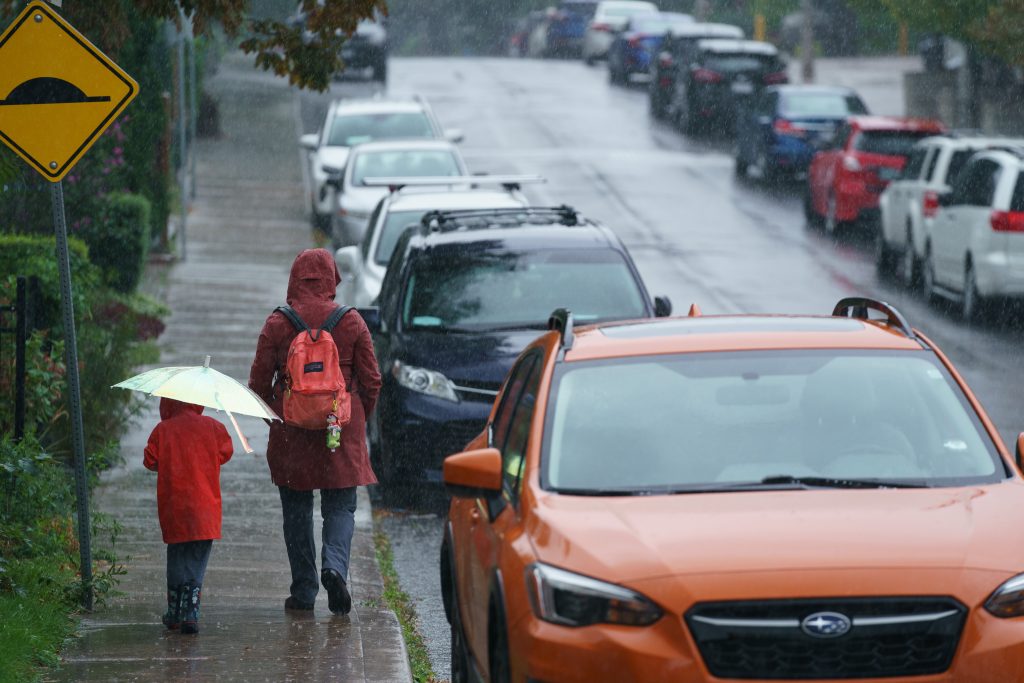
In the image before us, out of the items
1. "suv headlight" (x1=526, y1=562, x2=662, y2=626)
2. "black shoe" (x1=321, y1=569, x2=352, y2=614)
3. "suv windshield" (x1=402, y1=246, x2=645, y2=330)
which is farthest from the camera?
"suv windshield" (x1=402, y1=246, x2=645, y2=330)

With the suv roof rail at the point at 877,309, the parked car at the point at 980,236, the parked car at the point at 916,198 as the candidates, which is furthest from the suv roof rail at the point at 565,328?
the parked car at the point at 916,198

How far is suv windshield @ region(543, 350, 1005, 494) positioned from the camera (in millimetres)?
5977

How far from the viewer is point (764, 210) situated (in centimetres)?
2820

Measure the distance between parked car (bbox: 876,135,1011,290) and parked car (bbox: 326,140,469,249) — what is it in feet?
16.9

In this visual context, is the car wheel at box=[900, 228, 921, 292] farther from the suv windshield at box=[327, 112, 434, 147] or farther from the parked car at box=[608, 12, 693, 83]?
the parked car at box=[608, 12, 693, 83]

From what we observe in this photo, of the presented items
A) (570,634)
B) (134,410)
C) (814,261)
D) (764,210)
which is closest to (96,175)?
(134,410)

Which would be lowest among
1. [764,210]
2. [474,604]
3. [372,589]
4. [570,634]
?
[764,210]

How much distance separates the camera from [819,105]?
3064 cm

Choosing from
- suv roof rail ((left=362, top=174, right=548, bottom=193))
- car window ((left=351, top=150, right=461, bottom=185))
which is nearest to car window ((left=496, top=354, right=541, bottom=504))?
suv roof rail ((left=362, top=174, right=548, bottom=193))

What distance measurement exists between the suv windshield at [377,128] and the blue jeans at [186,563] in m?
18.0

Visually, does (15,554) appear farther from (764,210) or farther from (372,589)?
(764,210)

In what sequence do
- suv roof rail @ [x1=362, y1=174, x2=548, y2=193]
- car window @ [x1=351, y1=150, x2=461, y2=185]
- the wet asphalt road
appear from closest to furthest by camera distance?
the wet asphalt road → suv roof rail @ [x1=362, y1=174, x2=548, y2=193] → car window @ [x1=351, y1=150, x2=461, y2=185]

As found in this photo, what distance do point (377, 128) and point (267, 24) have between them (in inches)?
506

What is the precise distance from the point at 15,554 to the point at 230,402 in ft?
5.14
